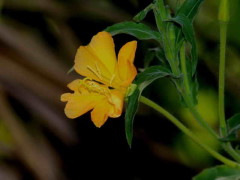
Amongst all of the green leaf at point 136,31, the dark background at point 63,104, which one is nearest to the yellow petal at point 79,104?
the green leaf at point 136,31

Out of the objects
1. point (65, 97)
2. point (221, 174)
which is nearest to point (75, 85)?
point (65, 97)

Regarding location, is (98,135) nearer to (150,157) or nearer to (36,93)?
(150,157)

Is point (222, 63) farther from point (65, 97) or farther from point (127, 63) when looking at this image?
point (65, 97)

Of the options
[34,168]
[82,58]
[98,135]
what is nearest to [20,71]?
[34,168]

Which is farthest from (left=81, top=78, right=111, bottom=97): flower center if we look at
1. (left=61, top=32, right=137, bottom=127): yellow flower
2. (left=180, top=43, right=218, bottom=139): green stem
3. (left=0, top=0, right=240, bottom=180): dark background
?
(left=0, top=0, right=240, bottom=180): dark background

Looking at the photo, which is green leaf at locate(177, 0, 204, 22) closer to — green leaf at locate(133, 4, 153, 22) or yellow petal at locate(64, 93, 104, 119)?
green leaf at locate(133, 4, 153, 22)

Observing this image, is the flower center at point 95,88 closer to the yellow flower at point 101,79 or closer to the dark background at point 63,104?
the yellow flower at point 101,79
